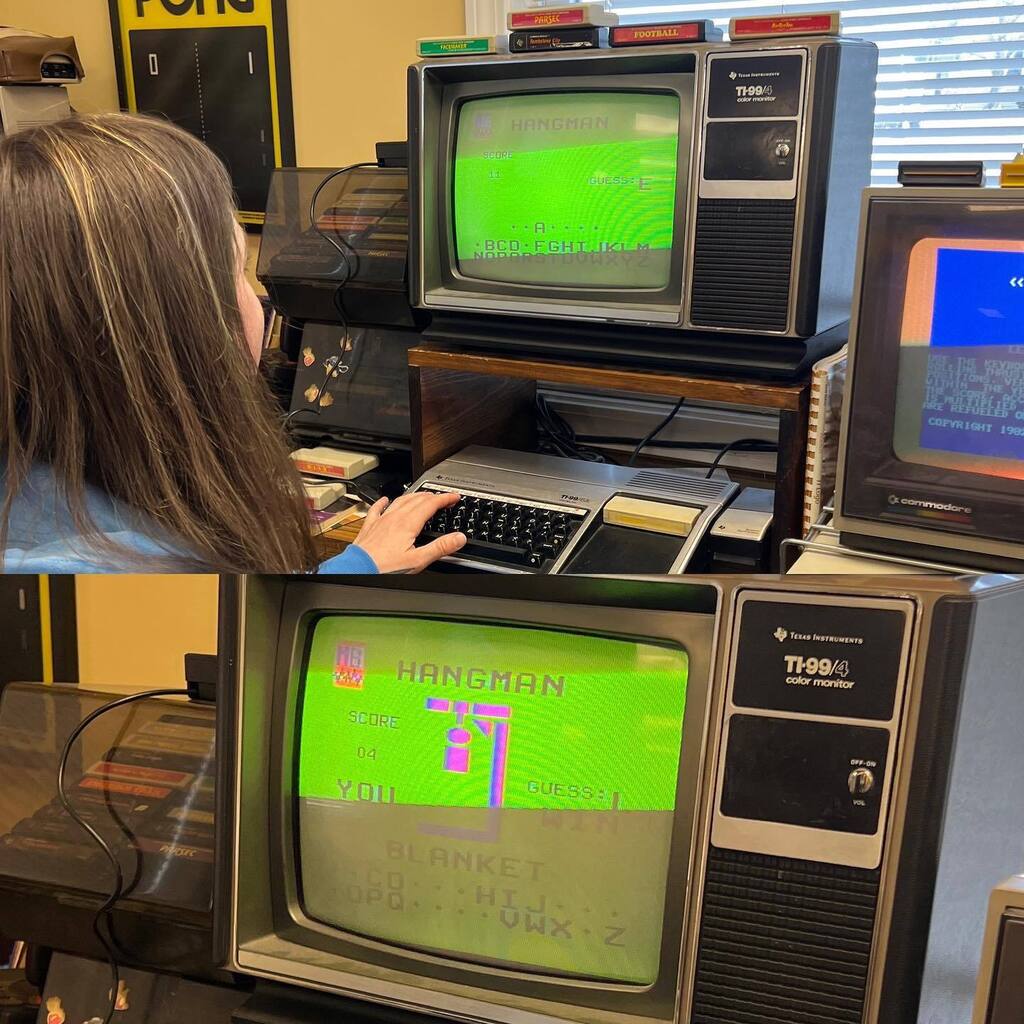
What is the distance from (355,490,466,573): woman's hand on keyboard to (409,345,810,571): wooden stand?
0.14 metres

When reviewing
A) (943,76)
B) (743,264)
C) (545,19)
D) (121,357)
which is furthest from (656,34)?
(943,76)

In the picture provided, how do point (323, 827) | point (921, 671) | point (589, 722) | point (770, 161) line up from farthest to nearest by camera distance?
point (770, 161)
point (323, 827)
point (589, 722)
point (921, 671)

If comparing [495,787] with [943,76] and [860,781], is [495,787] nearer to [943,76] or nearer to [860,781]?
[860,781]

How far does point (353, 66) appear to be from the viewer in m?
2.18

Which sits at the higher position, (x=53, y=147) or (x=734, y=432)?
(x=53, y=147)

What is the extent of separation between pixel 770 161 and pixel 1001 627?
25.5 inches

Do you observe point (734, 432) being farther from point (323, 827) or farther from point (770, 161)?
point (323, 827)

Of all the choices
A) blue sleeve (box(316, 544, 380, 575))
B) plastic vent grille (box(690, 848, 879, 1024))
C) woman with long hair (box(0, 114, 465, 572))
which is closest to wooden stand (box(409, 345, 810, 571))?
blue sleeve (box(316, 544, 380, 575))

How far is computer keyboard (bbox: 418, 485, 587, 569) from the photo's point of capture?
128cm

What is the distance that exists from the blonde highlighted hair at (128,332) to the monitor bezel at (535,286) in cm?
47

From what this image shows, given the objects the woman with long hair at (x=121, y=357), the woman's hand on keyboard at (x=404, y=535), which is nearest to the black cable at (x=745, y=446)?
the woman's hand on keyboard at (x=404, y=535)

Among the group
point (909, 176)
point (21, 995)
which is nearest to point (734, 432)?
point (909, 176)

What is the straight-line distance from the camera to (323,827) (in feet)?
2.99

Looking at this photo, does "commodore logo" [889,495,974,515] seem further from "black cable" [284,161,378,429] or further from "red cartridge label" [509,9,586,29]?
"black cable" [284,161,378,429]
